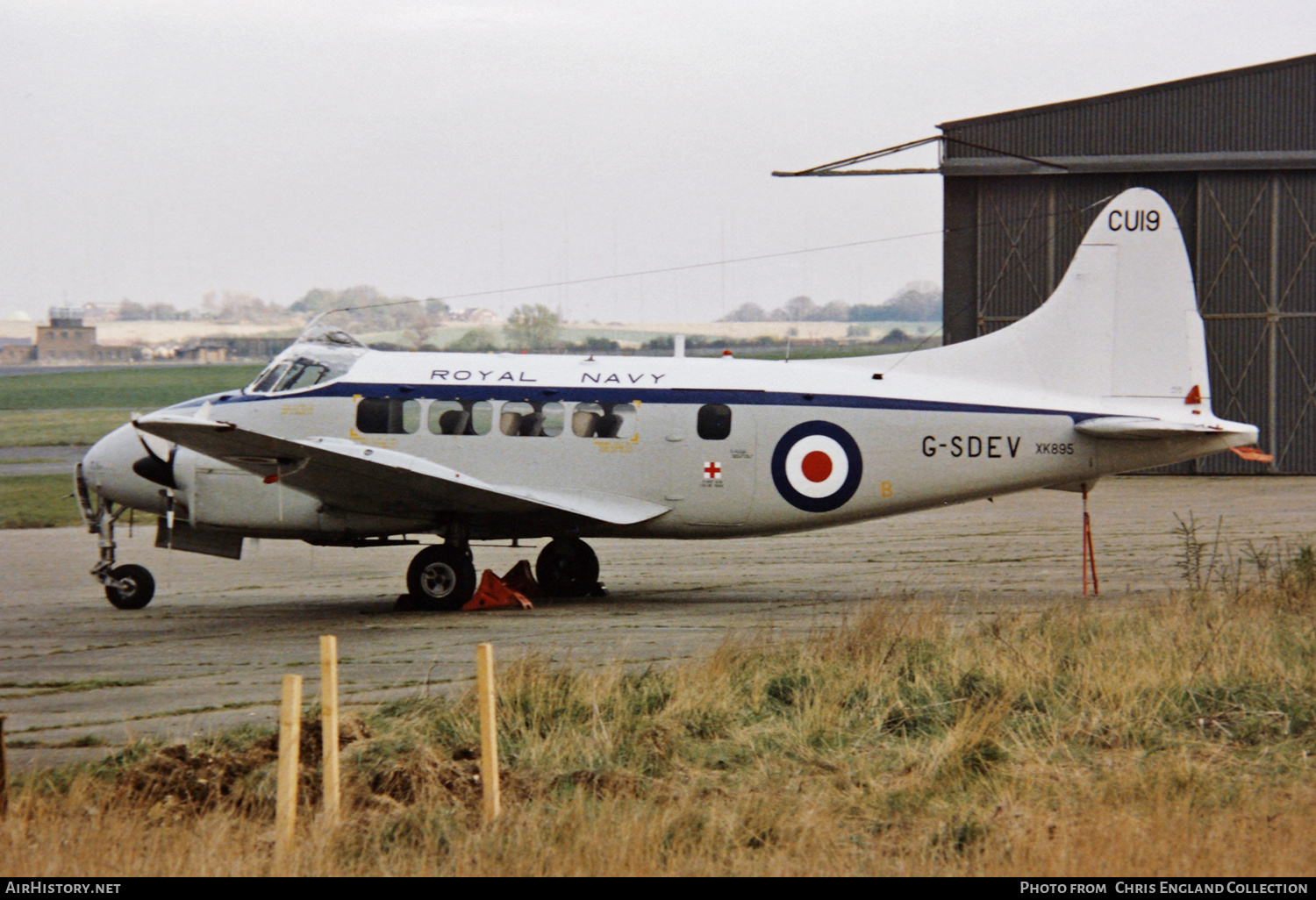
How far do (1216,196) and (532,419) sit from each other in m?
28.0

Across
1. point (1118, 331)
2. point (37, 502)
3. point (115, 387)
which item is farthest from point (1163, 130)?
point (115, 387)

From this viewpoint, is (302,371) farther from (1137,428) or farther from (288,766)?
(288,766)

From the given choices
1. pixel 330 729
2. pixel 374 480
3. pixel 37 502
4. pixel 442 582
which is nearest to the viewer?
pixel 330 729

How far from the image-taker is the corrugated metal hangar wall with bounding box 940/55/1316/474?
36875 millimetres

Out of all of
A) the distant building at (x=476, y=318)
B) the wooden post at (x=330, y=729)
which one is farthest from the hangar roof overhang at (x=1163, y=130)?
the wooden post at (x=330, y=729)

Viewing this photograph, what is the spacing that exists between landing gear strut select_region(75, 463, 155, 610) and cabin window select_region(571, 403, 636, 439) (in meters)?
6.31

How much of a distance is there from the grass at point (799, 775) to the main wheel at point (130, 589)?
27.2 feet

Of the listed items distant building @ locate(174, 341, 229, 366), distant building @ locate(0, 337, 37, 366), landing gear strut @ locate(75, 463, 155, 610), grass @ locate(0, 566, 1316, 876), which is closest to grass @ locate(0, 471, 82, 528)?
distant building @ locate(174, 341, 229, 366)

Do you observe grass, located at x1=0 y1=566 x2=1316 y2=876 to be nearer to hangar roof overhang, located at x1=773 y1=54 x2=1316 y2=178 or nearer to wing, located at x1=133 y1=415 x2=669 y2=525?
wing, located at x1=133 y1=415 x2=669 y2=525

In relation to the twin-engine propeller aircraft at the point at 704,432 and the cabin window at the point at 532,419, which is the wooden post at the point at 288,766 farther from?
the cabin window at the point at 532,419

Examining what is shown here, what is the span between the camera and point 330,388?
17.4 metres

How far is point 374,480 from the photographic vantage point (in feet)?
53.1

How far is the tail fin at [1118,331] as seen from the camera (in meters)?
17.1
